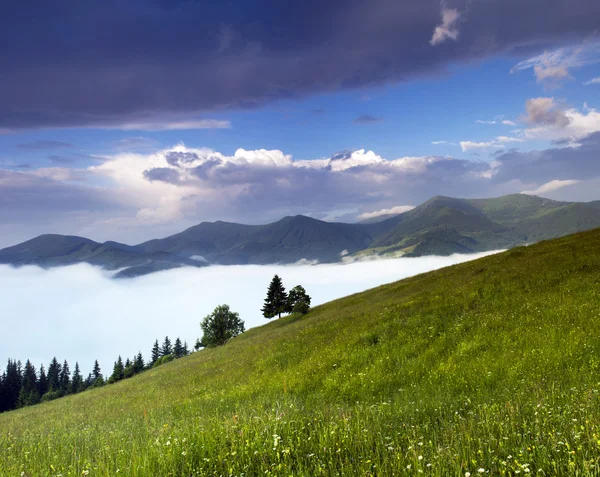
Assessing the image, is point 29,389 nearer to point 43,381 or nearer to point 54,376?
point 43,381

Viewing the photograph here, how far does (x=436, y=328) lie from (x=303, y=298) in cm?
5046

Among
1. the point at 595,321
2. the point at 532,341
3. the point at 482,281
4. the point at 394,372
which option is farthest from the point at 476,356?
the point at 482,281

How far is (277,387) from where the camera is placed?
639 inches

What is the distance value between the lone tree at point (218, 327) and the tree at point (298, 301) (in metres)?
22.2

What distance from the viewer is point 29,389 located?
415 feet

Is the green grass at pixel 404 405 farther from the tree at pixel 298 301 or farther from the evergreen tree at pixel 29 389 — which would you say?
the evergreen tree at pixel 29 389

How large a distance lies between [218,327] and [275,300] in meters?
19.3

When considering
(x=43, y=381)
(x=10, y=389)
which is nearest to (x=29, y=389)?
(x=10, y=389)

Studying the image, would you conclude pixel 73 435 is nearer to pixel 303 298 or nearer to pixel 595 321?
pixel 595 321

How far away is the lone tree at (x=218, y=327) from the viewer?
85438 millimetres

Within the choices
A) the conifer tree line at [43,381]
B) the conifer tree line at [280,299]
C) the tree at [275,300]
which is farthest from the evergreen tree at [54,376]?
the conifer tree line at [280,299]

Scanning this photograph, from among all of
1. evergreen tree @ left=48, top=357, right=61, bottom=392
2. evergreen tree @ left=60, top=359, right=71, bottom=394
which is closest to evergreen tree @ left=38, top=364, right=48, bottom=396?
evergreen tree @ left=48, top=357, right=61, bottom=392

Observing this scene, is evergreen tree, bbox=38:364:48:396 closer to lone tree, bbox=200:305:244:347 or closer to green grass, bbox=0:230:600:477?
lone tree, bbox=200:305:244:347

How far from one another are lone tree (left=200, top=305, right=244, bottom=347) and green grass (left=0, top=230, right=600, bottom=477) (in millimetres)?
62618
